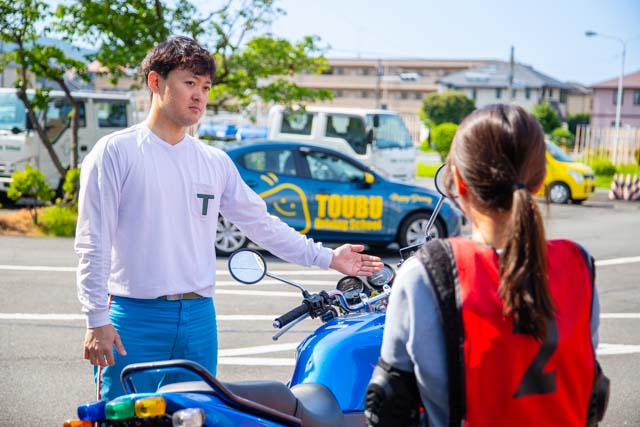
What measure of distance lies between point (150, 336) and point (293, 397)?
29.0 inches

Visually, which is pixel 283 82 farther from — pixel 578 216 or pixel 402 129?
pixel 578 216

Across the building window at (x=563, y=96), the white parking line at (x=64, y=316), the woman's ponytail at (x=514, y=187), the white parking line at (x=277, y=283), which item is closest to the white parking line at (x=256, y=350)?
the white parking line at (x=64, y=316)

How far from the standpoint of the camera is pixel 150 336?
2994mm

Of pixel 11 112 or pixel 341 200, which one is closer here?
pixel 341 200

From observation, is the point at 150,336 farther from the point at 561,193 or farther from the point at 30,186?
the point at 561,193

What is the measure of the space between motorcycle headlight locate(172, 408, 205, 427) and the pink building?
7799 centimetres

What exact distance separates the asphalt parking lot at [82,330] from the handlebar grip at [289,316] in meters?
2.60

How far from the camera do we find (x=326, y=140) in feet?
60.9

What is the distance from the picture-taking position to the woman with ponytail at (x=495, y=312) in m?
1.76

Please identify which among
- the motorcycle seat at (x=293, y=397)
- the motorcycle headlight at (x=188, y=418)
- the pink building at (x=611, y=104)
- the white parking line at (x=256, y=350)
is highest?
the pink building at (x=611, y=104)

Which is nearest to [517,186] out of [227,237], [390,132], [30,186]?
[227,237]

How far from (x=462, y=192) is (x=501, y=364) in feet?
1.32

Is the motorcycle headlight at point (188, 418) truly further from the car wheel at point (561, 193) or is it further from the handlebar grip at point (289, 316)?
the car wheel at point (561, 193)

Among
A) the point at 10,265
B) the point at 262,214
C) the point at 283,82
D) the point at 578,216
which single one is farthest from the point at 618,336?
the point at 578,216
